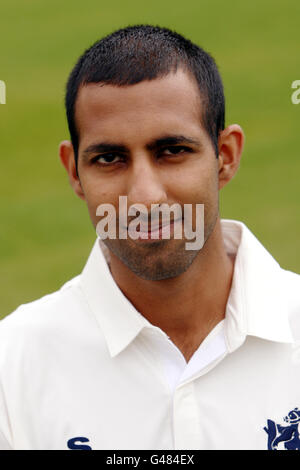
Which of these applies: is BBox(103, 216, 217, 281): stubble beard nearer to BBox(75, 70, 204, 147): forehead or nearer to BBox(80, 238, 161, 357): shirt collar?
BBox(80, 238, 161, 357): shirt collar

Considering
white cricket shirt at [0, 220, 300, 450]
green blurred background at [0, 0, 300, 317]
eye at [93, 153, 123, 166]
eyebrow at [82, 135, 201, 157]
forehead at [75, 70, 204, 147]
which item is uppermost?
green blurred background at [0, 0, 300, 317]

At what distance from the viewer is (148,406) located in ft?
10.7

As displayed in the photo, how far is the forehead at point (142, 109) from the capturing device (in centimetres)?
317

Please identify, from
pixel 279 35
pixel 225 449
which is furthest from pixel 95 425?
pixel 279 35

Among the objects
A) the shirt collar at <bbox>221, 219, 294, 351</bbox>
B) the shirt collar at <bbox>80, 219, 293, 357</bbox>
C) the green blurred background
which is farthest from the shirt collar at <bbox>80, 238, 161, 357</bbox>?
the green blurred background

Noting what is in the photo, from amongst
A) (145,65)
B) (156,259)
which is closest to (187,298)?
(156,259)

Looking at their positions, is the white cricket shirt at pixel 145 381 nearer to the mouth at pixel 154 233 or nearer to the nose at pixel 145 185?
the mouth at pixel 154 233

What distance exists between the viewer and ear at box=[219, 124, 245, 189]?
3514mm

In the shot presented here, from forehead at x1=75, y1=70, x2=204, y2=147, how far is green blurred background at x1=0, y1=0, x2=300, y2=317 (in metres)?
5.26

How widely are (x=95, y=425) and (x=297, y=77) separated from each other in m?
11.1

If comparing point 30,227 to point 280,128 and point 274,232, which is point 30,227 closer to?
point 274,232

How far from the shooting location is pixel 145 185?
10.3ft

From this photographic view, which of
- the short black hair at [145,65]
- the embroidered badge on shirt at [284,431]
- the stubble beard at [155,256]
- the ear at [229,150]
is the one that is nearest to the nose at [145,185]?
the stubble beard at [155,256]

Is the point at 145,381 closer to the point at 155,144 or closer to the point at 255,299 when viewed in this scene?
the point at 255,299
